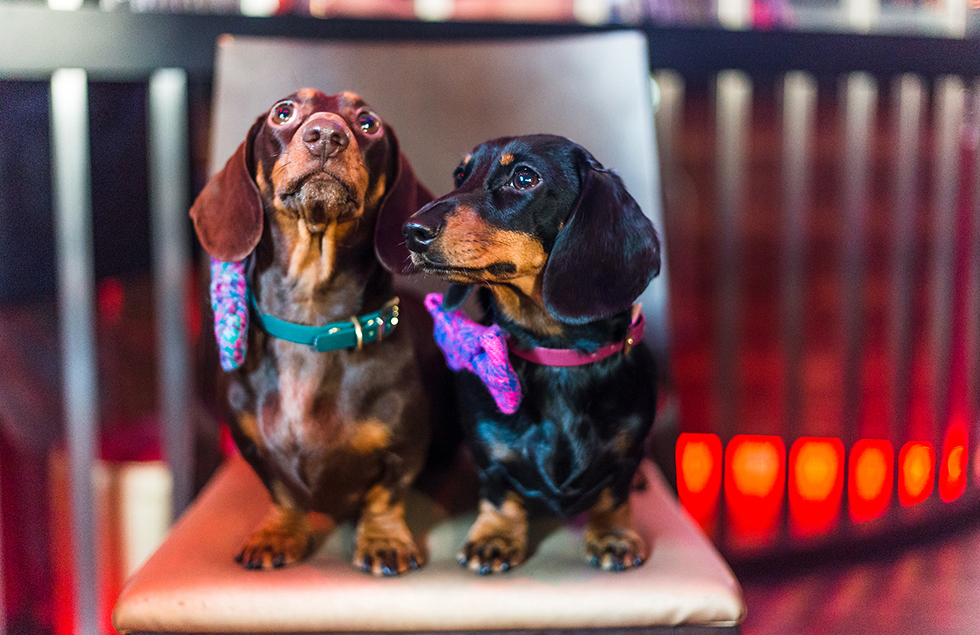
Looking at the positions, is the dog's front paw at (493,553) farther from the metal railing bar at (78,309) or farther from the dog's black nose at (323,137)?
the metal railing bar at (78,309)

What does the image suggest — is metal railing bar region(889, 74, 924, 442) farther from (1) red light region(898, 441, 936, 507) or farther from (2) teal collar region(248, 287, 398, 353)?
(2) teal collar region(248, 287, 398, 353)

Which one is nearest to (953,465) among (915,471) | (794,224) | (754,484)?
(915,471)

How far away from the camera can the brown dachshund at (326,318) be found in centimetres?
62

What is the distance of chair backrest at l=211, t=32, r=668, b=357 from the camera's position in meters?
0.93

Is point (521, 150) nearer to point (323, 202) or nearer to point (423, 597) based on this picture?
point (323, 202)

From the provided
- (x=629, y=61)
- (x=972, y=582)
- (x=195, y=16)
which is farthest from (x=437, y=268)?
(x=972, y=582)

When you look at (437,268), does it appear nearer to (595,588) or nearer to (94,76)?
(595,588)

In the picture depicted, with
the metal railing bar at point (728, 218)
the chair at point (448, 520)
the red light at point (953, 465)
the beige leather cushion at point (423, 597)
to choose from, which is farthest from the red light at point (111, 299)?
the red light at point (953, 465)

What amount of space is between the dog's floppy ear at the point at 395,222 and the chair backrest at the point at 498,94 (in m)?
0.24

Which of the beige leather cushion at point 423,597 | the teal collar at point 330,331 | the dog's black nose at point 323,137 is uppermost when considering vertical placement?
the dog's black nose at point 323,137

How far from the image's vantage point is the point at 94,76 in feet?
3.66

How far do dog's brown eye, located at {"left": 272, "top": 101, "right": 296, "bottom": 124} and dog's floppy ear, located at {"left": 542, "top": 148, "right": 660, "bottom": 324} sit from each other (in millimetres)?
256

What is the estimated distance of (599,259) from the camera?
0.61 metres

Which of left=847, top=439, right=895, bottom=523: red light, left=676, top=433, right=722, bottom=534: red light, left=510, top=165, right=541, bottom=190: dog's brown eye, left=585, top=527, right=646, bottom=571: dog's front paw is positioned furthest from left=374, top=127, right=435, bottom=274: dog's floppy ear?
left=847, top=439, right=895, bottom=523: red light
